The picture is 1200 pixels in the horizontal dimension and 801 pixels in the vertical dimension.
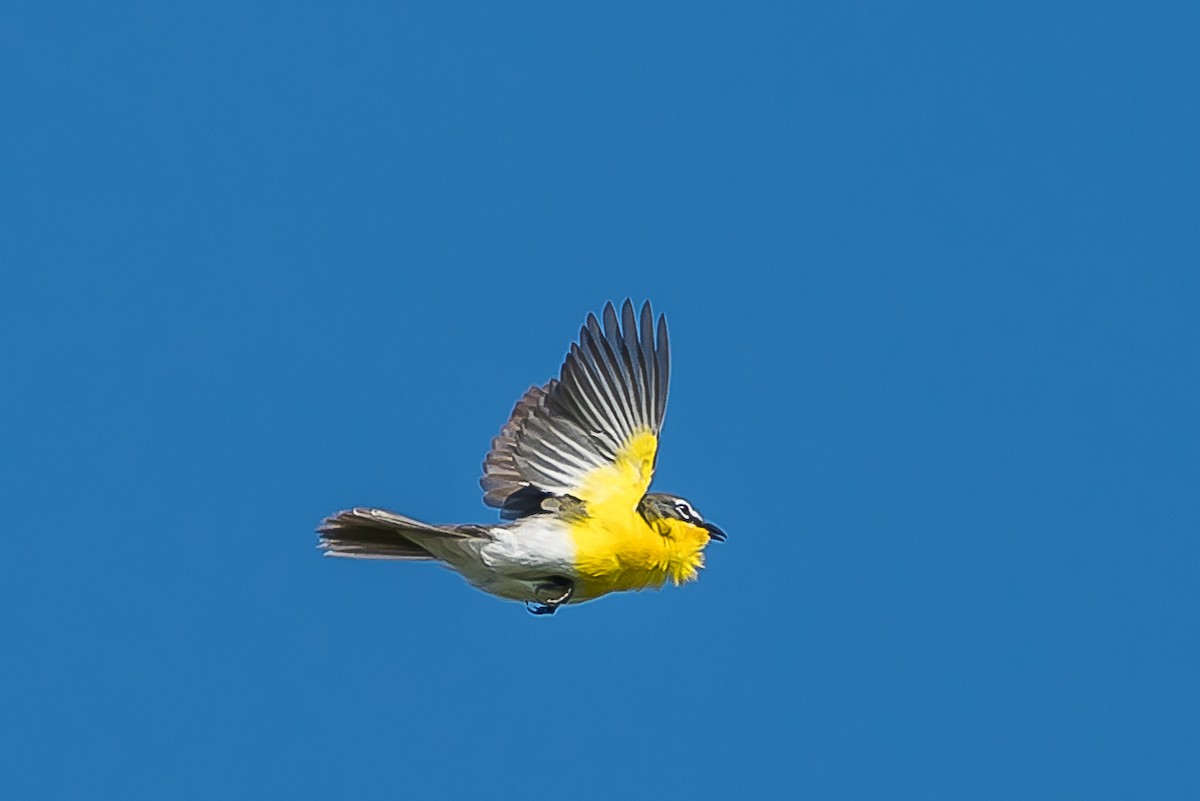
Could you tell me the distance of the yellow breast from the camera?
14.3 m

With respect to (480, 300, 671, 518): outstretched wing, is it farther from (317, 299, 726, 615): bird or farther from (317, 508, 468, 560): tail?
(317, 508, 468, 560): tail

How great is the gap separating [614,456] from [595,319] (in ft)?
2.97

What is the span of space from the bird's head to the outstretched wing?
113mm

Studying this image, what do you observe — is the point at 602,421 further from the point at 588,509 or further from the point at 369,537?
the point at 369,537

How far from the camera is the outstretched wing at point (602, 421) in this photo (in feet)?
47.8

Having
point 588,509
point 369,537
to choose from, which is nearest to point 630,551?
point 588,509

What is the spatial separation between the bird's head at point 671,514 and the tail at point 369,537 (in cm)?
130

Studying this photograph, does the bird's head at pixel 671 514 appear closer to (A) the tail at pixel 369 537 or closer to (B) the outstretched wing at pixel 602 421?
(B) the outstretched wing at pixel 602 421

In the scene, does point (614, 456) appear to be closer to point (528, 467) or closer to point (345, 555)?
point (528, 467)

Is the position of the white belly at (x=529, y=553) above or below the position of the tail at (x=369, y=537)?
below

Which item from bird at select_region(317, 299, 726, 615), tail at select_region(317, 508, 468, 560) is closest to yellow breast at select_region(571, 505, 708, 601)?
bird at select_region(317, 299, 726, 615)

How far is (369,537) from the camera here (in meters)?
14.7

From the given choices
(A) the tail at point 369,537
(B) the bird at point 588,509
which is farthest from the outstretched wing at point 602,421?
(A) the tail at point 369,537

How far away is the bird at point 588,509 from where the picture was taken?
47.1ft
